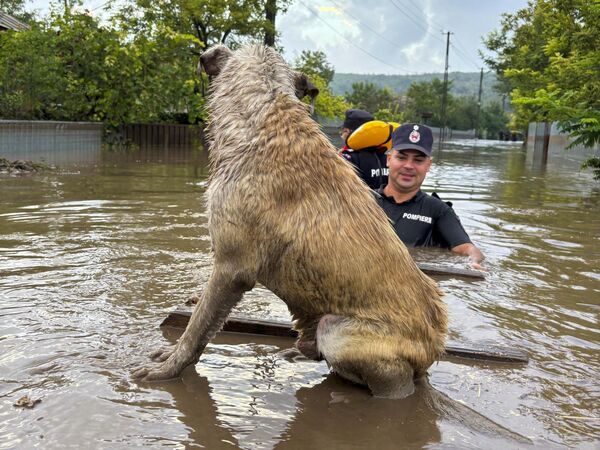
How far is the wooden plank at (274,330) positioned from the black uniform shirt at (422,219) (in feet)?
7.07

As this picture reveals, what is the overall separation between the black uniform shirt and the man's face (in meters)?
0.22

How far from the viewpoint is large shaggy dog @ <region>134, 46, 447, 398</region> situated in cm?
341

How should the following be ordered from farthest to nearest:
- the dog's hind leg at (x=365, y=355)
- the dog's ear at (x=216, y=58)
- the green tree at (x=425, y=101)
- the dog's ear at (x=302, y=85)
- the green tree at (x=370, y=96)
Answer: the green tree at (x=425, y=101), the green tree at (x=370, y=96), the dog's ear at (x=216, y=58), the dog's ear at (x=302, y=85), the dog's hind leg at (x=365, y=355)

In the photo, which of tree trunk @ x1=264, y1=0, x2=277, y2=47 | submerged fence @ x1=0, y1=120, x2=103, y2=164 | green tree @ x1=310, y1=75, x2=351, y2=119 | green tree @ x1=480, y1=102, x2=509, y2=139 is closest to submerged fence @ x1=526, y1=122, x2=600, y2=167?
green tree @ x1=310, y1=75, x2=351, y2=119

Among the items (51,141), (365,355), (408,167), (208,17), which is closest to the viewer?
(365,355)

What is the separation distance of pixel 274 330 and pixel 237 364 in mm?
564

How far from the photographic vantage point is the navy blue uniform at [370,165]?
755 cm

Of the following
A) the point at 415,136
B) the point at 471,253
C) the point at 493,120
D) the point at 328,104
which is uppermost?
the point at 493,120

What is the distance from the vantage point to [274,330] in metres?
4.51

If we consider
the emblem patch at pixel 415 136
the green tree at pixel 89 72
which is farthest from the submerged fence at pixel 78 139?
the emblem patch at pixel 415 136

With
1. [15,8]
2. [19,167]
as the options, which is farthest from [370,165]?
[15,8]

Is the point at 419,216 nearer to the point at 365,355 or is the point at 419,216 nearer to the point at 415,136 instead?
the point at 415,136

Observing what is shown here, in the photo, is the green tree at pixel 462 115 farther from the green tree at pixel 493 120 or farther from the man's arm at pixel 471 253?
the man's arm at pixel 471 253

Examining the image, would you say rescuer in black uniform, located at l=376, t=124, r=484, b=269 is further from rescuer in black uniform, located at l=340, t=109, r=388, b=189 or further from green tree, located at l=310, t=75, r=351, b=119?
green tree, located at l=310, t=75, r=351, b=119
